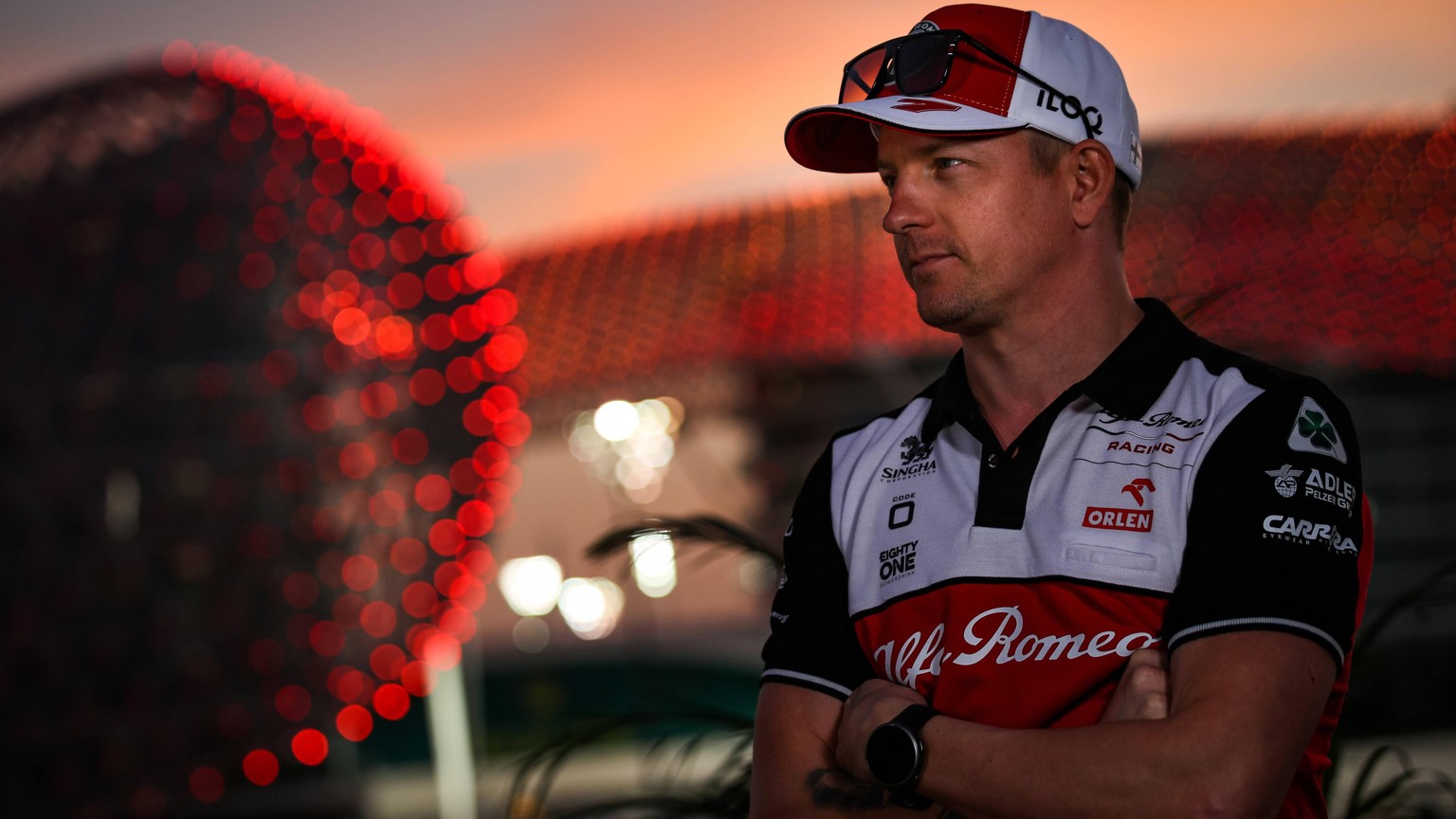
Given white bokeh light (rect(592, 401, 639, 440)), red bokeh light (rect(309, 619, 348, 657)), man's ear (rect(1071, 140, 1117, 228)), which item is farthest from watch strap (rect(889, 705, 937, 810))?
white bokeh light (rect(592, 401, 639, 440))

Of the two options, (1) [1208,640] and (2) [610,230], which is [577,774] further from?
(2) [610,230]

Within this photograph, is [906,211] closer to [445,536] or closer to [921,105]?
[921,105]

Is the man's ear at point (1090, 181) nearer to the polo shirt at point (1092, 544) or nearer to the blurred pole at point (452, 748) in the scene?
the polo shirt at point (1092, 544)

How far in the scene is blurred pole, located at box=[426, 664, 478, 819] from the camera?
30.8 feet

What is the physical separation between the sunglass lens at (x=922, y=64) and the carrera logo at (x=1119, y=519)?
0.61 m

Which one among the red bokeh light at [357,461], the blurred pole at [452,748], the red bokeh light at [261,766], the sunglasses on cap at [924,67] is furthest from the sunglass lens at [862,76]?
the red bokeh light at [261,766]

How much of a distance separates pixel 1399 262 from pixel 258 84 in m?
16.0

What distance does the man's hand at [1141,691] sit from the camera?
5.07 ft

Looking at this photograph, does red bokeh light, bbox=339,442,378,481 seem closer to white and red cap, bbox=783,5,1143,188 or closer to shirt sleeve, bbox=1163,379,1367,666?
white and red cap, bbox=783,5,1143,188

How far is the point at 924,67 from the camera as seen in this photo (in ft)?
6.21

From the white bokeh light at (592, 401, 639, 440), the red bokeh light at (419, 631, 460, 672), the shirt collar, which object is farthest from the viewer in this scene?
the white bokeh light at (592, 401, 639, 440)

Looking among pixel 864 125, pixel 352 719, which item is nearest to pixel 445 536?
pixel 352 719

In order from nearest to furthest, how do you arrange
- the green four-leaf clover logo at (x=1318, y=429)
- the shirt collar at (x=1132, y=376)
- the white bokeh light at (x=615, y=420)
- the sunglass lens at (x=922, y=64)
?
the green four-leaf clover logo at (x=1318, y=429) → the shirt collar at (x=1132, y=376) → the sunglass lens at (x=922, y=64) → the white bokeh light at (x=615, y=420)

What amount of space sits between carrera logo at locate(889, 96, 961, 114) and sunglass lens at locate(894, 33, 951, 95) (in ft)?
0.08
